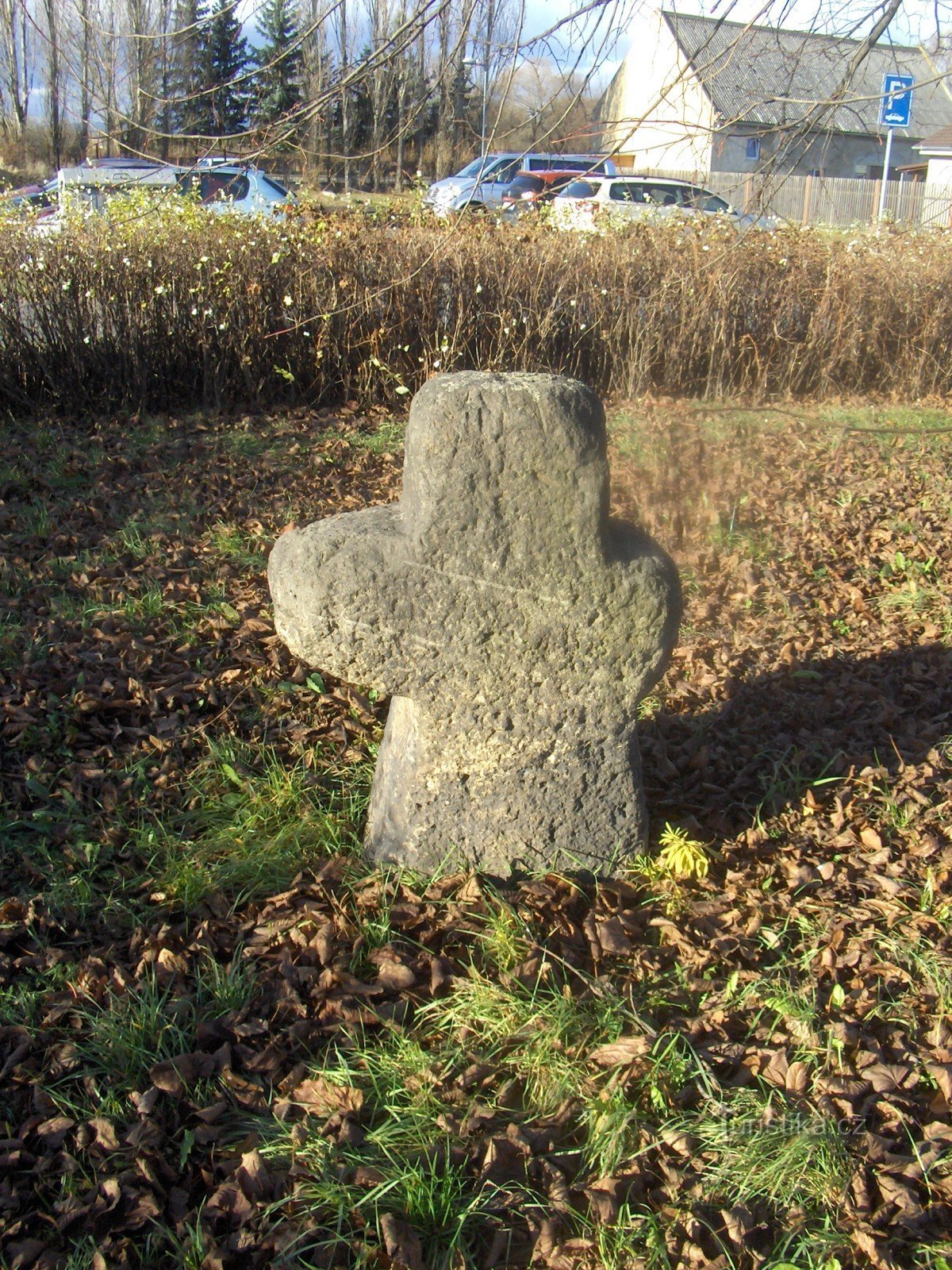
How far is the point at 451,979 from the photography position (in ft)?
8.21

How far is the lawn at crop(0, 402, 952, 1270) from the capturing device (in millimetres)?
2006

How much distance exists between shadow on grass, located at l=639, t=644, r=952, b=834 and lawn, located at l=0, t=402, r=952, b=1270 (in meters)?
0.02

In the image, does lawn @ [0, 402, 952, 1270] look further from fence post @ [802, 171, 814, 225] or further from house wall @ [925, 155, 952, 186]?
house wall @ [925, 155, 952, 186]

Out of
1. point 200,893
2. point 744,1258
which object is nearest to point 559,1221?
point 744,1258

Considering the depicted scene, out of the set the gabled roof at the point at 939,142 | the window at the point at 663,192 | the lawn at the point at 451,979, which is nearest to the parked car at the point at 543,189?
the lawn at the point at 451,979

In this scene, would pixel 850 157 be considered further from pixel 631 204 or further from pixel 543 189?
pixel 543 189

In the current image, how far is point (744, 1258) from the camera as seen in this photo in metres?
1.94

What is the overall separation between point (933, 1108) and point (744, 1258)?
582mm

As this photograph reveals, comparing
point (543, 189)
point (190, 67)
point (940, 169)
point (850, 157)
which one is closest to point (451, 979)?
point (543, 189)

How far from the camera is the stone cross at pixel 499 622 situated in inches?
97.3

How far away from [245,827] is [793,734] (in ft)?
6.44

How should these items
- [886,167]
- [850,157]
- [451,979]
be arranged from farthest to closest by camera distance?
[850,157]
[886,167]
[451,979]

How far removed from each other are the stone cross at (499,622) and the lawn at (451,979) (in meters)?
0.19

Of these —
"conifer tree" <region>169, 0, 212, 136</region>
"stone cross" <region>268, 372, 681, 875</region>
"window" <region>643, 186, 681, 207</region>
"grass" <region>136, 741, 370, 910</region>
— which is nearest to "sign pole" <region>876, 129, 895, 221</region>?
"window" <region>643, 186, 681, 207</region>
